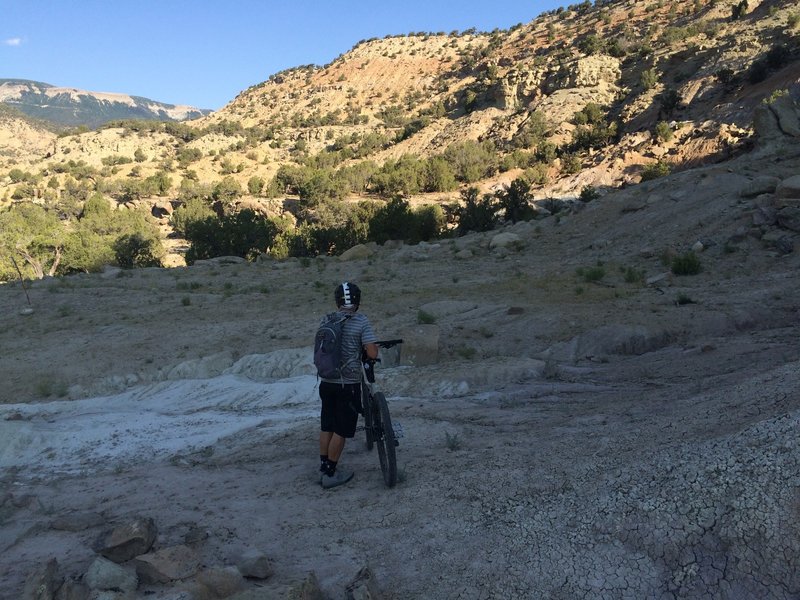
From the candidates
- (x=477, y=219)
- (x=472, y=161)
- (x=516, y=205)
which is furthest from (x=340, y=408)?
(x=472, y=161)

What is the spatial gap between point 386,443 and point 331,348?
81 centimetres

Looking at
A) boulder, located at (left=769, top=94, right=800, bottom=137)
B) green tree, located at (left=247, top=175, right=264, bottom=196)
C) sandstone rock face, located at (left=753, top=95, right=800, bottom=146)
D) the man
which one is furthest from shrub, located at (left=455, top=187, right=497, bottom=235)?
green tree, located at (left=247, top=175, right=264, bottom=196)

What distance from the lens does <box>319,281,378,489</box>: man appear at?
428cm

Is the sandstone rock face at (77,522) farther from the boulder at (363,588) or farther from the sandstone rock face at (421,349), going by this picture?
the sandstone rock face at (421,349)

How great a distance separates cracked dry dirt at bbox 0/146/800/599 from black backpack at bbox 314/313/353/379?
892mm

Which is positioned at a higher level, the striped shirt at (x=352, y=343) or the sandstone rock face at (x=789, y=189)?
the sandstone rock face at (x=789, y=189)

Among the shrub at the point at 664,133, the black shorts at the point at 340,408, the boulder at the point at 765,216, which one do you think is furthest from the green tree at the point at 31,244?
the shrub at the point at 664,133

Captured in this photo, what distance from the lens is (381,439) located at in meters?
4.26

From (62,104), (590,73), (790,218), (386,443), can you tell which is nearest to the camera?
(386,443)

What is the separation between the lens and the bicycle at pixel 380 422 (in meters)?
4.03

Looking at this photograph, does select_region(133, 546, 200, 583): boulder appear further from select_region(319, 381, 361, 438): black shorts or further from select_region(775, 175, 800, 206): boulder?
select_region(775, 175, 800, 206): boulder

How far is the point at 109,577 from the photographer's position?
2.84m

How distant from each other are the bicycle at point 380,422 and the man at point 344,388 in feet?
0.27

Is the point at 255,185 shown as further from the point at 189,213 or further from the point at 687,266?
the point at 687,266
